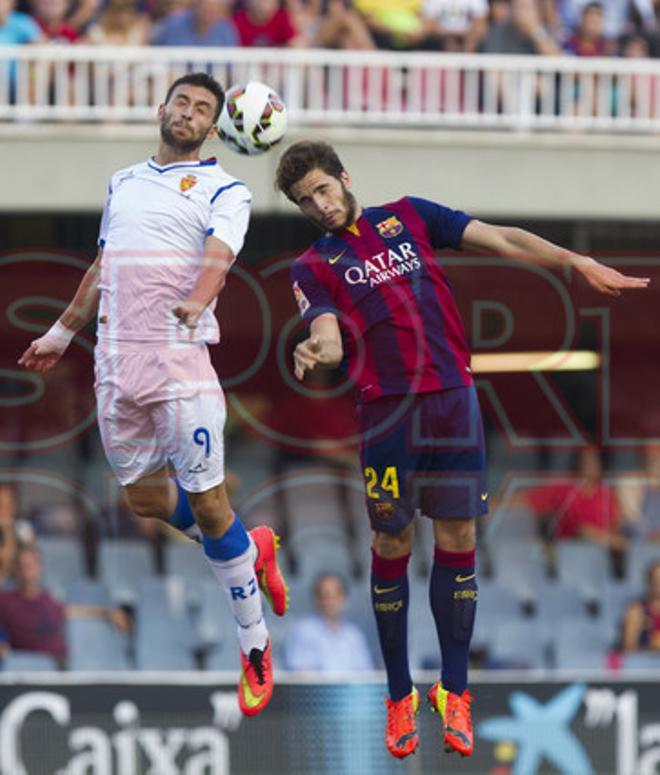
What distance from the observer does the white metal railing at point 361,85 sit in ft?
61.5

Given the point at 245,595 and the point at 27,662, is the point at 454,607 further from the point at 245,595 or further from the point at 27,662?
the point at 27,662

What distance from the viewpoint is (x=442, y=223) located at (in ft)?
35.1

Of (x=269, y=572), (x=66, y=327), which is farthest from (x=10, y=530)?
(x=66, y=327)

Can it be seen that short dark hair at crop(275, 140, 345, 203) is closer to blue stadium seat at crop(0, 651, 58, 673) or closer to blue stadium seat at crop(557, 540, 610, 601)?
blue stadium seat at crop(0, 651, 58, 673)

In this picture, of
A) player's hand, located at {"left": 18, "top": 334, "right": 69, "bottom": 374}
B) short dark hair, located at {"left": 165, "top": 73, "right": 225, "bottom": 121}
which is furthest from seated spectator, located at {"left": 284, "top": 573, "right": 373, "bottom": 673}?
short dark hair, located at {"left": 165, "top": 73, "right": 225, "bottom": 121}

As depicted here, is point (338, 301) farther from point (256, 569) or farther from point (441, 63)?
point (441, 63)

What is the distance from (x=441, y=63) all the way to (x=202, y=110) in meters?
8.83

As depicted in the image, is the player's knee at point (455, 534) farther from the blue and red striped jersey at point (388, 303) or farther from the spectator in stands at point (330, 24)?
the spectator in stands at point (330, 24)

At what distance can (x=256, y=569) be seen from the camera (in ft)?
37.3

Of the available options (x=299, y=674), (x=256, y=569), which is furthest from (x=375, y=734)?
(x=256, y=569)

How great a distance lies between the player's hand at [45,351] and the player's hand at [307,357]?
1659mm

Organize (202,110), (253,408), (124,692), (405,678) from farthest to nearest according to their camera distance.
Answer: (253,408) < (124,692) < (405,678) < (202,110)

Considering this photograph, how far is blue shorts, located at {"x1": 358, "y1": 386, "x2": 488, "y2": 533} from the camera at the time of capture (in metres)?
10.6

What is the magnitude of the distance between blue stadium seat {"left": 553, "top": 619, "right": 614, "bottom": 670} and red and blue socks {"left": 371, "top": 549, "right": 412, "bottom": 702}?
890cm
